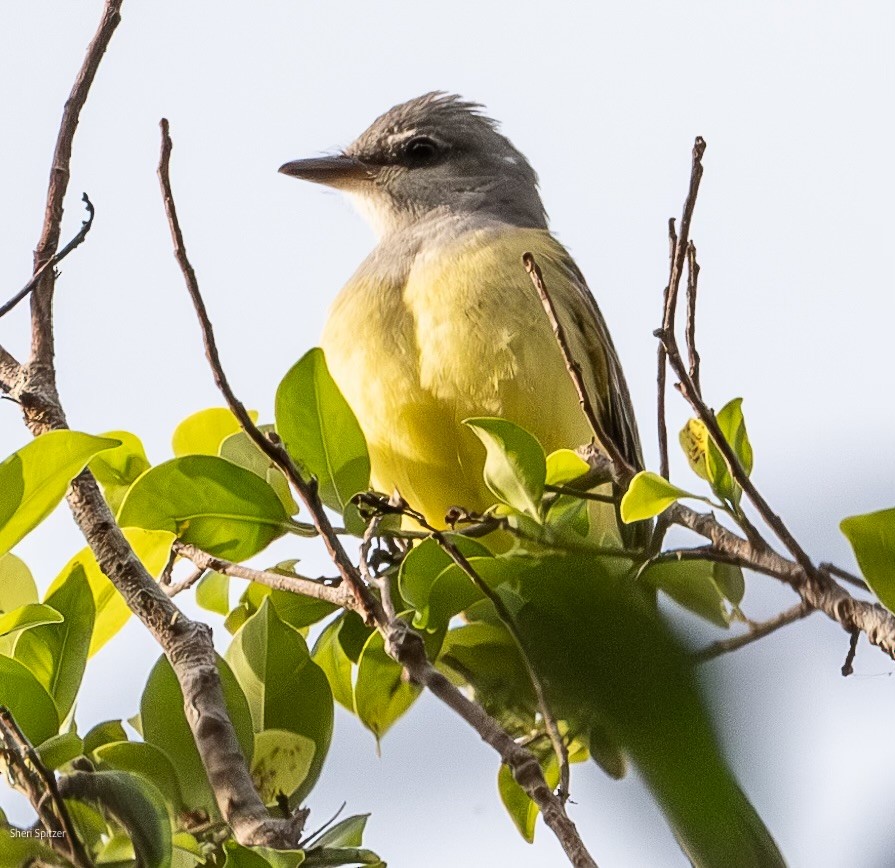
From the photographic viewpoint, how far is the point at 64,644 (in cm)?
171

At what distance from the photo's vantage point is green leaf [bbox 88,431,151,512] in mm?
2234

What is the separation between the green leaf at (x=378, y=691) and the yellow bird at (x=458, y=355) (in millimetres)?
594

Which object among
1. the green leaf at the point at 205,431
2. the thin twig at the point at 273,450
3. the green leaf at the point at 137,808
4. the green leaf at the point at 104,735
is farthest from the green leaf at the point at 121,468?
the green leaf at the point at 137,808

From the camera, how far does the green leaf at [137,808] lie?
A: 48.4 inches

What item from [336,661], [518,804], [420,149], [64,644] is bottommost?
[518,804]

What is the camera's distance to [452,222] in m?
3.88

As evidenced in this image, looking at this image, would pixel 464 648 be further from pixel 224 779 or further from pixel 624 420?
pixel 624 420

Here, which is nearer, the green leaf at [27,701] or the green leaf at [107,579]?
the green leaf at [27,701]

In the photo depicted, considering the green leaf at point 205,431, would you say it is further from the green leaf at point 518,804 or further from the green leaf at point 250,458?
the green leaf at point 518,804

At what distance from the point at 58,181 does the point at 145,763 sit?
0.87 meters

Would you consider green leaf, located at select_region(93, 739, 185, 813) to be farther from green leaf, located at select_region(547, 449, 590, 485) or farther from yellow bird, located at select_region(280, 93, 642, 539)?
yellow bird, located at select_region(280, 93, 642, 539)

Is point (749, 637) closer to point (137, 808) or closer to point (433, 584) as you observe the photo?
point (137, 808)

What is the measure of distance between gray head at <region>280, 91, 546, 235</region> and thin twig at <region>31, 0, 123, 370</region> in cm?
232

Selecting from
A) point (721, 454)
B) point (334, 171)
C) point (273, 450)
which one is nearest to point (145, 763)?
point (273, 450)
